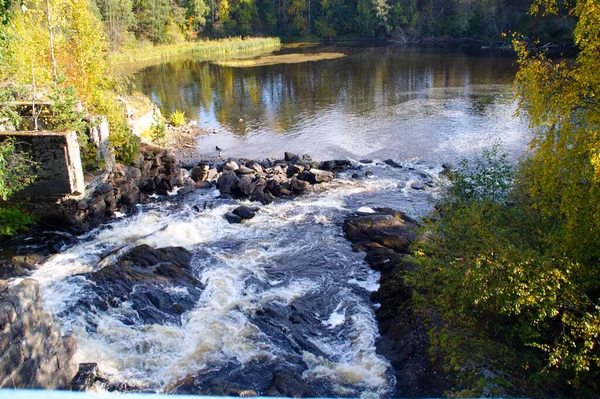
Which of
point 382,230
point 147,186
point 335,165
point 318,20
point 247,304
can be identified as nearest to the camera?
point 247,304

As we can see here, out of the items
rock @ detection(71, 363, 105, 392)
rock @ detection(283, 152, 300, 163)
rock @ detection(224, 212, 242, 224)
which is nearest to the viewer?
rock @ detection(71, 363, 105, 392)

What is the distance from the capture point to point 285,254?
56.1 feet

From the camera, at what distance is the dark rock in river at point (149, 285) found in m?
13.4

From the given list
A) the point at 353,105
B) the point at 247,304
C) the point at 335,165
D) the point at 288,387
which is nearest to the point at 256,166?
the point at 335,165

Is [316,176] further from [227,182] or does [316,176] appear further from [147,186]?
[147,186]

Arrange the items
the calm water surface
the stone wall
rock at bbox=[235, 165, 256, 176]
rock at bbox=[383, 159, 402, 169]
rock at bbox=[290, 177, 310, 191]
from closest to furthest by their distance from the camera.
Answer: the stone wall
rock at bbox=[290, 177, 310, 191]
rock at bbox=[235, 165, 256, 176]
rock at bbox=[383, 159, 402, 169]
the calm water surface

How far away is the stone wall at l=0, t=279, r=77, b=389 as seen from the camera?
8.63 meters

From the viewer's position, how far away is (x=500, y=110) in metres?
35.6

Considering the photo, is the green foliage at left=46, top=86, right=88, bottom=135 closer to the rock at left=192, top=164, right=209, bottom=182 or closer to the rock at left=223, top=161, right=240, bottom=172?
the rock at left=192, top=164, right=209, bottom=182

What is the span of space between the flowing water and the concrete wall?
231 cm

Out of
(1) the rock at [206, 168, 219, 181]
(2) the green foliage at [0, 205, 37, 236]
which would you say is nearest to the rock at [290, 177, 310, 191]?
(1) the rock at [206, 168, 219, 181]

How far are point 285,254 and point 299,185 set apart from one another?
21.2ft

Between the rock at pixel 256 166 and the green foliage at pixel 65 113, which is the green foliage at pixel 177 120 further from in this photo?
the green foliage at pixel 65 113

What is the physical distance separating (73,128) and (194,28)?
84.7 metres
